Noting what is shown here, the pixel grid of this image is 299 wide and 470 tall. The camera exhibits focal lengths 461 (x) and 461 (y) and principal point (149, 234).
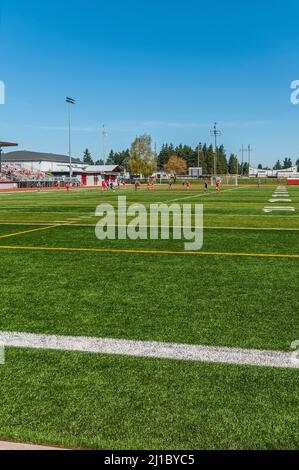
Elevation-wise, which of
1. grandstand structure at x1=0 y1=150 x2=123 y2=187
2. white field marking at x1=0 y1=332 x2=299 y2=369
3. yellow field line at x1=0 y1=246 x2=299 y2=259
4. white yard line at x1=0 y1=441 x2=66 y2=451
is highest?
grandstand structure at x1=0 y1=150 x2=123 y2=187

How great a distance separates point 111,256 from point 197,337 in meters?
4.37

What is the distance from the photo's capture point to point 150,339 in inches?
155

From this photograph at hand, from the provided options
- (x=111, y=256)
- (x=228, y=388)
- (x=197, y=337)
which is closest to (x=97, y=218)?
(x=111, y=256)

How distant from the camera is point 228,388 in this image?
3.07m

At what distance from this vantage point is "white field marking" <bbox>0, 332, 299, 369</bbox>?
3.50 metres

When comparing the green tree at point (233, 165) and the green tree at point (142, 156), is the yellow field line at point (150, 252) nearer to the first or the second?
the green tree at point (142, 156)

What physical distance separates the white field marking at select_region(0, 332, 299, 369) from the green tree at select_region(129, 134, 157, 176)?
101003 mm

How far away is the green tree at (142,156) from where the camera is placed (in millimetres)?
104438

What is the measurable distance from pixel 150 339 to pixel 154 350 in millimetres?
248

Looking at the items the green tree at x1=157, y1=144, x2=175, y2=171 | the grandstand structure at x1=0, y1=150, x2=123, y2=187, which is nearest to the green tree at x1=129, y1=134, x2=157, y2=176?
the grandstand structure at x1=0, y1=150, x2=123, y2=187

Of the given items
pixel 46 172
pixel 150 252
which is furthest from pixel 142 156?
pixel 150 252

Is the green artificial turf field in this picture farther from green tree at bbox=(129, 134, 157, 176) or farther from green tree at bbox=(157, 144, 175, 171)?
green tree at bbox=(157, 144, 175, 171)

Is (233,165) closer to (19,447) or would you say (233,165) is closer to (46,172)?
(46,172)
